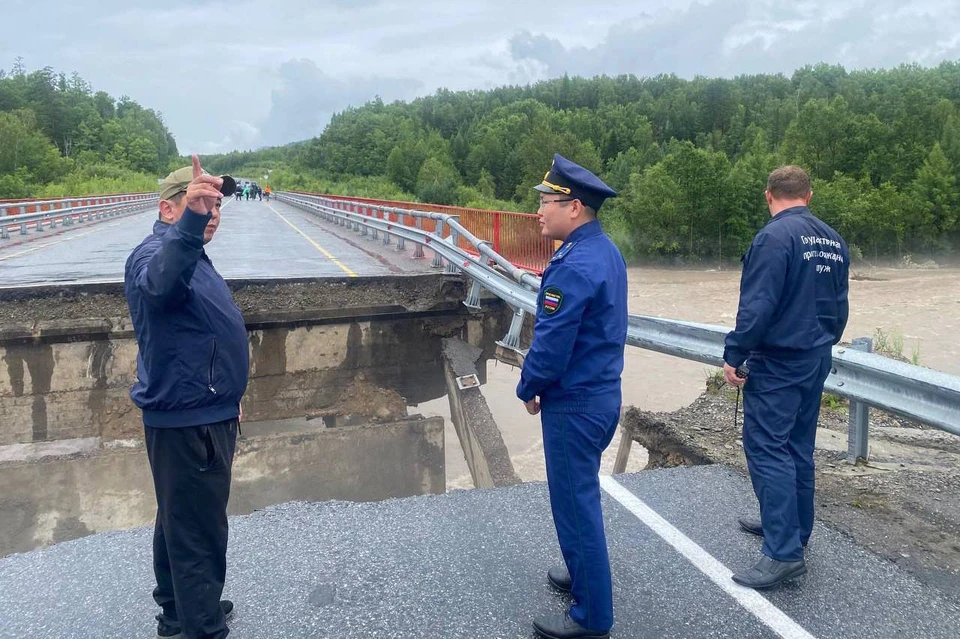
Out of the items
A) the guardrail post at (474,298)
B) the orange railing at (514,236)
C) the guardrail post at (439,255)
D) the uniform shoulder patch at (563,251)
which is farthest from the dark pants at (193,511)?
the guardrail post at (439,255)

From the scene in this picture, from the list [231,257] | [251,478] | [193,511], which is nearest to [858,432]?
[193,511]

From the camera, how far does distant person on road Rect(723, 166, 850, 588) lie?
130 inches

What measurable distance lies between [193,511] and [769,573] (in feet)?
8.14

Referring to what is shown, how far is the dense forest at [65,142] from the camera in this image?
7606cm

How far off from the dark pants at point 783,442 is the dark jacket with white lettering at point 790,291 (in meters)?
0.09

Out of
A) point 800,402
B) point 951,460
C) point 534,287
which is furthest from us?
point 534,287

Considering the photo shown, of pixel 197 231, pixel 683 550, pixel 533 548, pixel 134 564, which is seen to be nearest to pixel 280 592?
pixel 134 564

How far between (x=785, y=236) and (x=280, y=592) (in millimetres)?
2823

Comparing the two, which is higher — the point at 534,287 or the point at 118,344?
the point at 534,287

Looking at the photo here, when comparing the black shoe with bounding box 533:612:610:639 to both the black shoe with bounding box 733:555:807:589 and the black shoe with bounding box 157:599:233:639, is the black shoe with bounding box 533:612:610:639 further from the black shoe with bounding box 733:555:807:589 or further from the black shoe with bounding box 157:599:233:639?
the black shoe with bounding box 157:599:233:639

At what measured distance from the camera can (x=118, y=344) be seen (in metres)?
8.51

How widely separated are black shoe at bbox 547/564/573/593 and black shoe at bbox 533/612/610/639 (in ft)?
1.04

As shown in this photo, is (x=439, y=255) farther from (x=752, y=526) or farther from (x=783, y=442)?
(x=783, y=442)

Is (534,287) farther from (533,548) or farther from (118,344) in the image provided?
(118,344)
